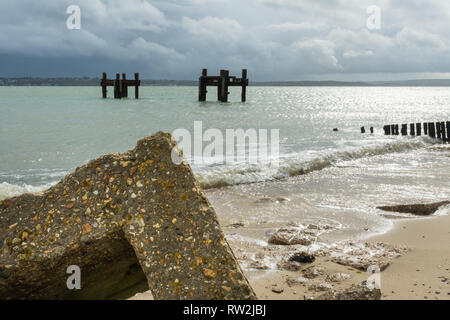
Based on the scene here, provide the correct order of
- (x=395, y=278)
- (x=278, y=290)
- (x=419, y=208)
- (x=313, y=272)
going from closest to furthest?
(x=278, y=290) < (x=395, y=278) < (x=313, y=272) < (x=419, y=208)

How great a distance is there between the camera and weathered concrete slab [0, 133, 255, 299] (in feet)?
7.32

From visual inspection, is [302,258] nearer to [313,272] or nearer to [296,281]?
[313,272]

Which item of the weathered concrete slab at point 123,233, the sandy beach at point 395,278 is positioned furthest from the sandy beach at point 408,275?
the weathered concrete slab at point 123,233

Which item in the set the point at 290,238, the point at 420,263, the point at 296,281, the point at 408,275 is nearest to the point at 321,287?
the point at 296,281

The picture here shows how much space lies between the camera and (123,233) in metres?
2.38

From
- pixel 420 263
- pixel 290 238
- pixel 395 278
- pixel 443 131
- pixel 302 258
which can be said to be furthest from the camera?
pixel 443 131

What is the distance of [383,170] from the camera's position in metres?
11.9

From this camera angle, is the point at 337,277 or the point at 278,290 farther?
the point at 337,277

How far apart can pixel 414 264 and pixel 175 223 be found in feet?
10.1

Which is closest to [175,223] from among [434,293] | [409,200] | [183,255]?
[183,255]

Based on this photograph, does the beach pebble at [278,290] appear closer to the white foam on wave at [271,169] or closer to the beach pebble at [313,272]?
the beach pebble at [313,272]

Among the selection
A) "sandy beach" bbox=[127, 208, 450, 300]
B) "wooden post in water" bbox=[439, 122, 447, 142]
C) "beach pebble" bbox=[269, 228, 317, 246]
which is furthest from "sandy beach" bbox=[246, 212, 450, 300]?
"wooden post in water" bbox=[439, 122, 447, 142]

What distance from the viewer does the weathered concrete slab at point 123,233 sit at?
223 centimetres

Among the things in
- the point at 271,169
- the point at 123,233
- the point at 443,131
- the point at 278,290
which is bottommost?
the point at 278,290
